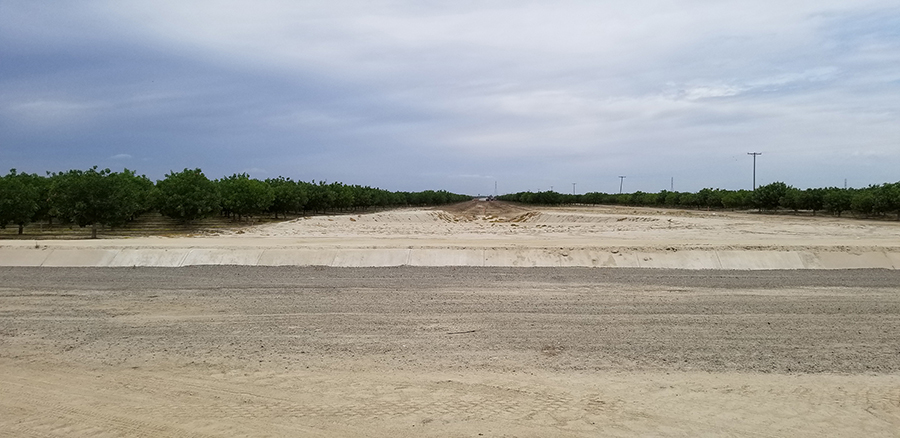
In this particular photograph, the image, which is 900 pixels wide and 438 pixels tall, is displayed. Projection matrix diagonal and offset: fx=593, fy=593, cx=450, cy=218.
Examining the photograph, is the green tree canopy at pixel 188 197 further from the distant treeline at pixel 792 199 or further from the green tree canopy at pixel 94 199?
the distant treeline at pixel 792 199

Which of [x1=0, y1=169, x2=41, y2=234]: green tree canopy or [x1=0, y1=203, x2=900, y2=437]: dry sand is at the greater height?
[x1=0, y1=169, x2=41, y2=234]: green tree canopy

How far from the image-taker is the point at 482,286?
16.2 meters

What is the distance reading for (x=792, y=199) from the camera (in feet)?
242

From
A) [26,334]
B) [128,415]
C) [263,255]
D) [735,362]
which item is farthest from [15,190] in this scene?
[735,362]

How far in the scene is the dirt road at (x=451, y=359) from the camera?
22.9 feet

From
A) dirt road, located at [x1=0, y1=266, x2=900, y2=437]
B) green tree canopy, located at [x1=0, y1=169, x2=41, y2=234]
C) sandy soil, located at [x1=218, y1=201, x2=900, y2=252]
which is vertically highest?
green tree canopy, located at [x1=0, y1=169, x2=41, y2=234]

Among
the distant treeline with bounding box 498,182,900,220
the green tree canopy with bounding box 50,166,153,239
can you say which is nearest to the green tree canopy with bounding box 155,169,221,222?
the green tree canopy with bounding box 50,166,153,239

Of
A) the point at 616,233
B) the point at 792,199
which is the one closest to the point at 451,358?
the point at 616,233

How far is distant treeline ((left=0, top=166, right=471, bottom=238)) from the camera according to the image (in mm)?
39406

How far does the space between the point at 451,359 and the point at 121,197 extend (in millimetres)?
38470

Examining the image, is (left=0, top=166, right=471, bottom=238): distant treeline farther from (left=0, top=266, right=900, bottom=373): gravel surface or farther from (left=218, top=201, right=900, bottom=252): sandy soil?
(left=0, top=266, right=900, bottom=373): gravel surface

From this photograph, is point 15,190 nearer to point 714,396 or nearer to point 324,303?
point 324,303

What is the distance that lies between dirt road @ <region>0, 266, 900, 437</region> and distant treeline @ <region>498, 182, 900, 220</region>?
5162 centimetres

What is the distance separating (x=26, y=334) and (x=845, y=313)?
16391mm
